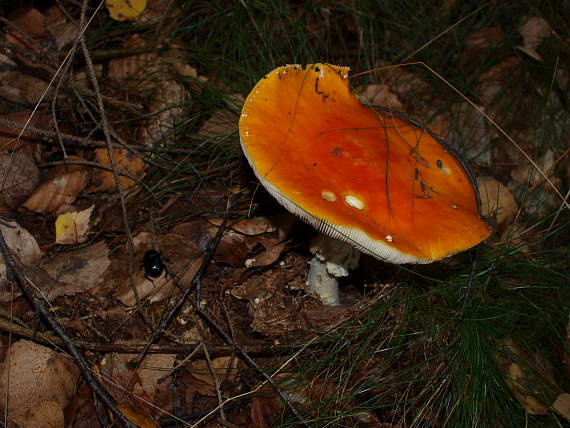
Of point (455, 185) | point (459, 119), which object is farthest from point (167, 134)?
point (459, 119)

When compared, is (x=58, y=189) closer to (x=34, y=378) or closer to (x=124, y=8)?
(x=34, y=378)

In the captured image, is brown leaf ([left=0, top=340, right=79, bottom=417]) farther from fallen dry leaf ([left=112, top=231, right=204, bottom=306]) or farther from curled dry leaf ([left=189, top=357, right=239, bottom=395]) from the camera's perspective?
curled dry leaf ([left=189, top=357, right=239, bottom=395])

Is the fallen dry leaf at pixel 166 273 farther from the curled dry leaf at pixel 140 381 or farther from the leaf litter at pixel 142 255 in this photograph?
the curled dry leaf at pixel 140 381

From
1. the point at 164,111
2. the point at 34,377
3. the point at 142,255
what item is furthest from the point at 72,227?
the point at 164,111

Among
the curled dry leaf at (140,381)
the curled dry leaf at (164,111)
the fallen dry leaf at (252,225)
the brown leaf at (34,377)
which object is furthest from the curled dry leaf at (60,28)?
the curled dry leaf at (140,381)

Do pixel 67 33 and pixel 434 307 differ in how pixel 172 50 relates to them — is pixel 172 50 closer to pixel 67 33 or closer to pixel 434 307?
pixel 67 33
